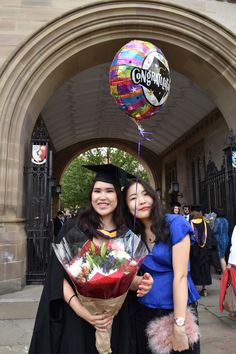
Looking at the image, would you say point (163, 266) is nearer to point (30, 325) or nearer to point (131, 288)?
point (131, 288)

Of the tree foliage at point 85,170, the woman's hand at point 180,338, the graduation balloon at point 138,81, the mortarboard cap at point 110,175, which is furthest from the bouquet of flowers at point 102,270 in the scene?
the tree foliage at point 85,170

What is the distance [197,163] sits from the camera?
49.3 ft

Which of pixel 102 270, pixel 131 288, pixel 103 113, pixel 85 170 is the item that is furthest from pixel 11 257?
pixel 85 170

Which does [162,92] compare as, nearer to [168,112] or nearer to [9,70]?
[9,70]

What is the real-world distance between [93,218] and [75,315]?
58 centimetres

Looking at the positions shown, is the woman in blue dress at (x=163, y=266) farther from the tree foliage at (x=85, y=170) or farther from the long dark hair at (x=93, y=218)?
the tree foliage at (x=85, y=170)

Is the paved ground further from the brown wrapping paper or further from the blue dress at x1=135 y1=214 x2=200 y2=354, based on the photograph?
the brown wrapping paper

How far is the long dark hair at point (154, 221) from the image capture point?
2.02 metres

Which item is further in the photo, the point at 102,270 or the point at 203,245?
the point at 203,245

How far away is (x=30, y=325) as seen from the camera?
446 cm

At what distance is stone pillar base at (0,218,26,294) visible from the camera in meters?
6.41

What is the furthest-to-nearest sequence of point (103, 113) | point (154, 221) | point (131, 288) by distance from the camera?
point (103, 113)
point (154, 221)
point (131, 288)

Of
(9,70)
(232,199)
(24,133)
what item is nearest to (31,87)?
(9,70)

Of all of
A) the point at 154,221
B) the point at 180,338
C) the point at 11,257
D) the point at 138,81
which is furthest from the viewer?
the point at 11,257
